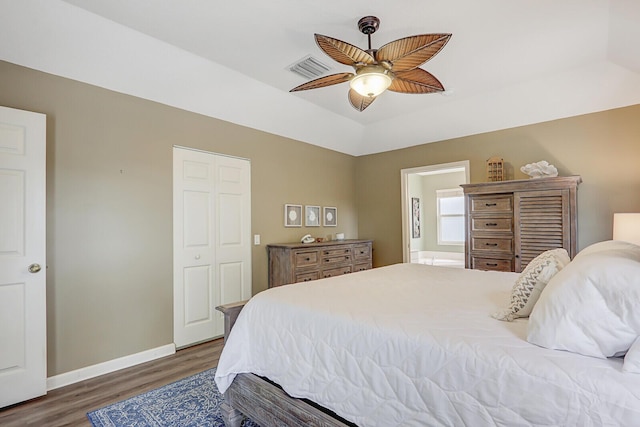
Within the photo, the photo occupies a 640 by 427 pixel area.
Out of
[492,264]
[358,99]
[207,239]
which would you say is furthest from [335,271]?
[358,99]

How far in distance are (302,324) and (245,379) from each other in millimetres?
519

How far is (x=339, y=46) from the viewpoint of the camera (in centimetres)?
210

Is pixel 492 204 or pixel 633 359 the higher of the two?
pixel 492 204

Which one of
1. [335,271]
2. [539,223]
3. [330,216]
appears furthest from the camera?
[330,216]

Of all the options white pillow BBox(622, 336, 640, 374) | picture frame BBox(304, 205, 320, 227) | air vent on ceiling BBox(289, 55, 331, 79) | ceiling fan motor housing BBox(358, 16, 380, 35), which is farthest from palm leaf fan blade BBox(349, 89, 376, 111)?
white pillow BBox(622, 336, 640, 374)

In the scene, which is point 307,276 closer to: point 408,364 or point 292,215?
point 292,215

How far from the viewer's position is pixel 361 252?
496 cm

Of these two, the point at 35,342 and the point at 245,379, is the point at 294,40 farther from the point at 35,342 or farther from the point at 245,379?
the point at 35,342

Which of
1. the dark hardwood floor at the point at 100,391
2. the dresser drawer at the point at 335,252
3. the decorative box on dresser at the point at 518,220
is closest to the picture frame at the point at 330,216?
the dresser drawer at the point at 335,252

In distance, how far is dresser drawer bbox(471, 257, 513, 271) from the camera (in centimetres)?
370

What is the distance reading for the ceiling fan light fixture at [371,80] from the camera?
2295 millimetres

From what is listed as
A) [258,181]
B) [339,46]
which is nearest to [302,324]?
[339,46]

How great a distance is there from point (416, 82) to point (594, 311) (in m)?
1.99

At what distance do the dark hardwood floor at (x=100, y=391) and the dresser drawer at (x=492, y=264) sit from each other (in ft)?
10.0
